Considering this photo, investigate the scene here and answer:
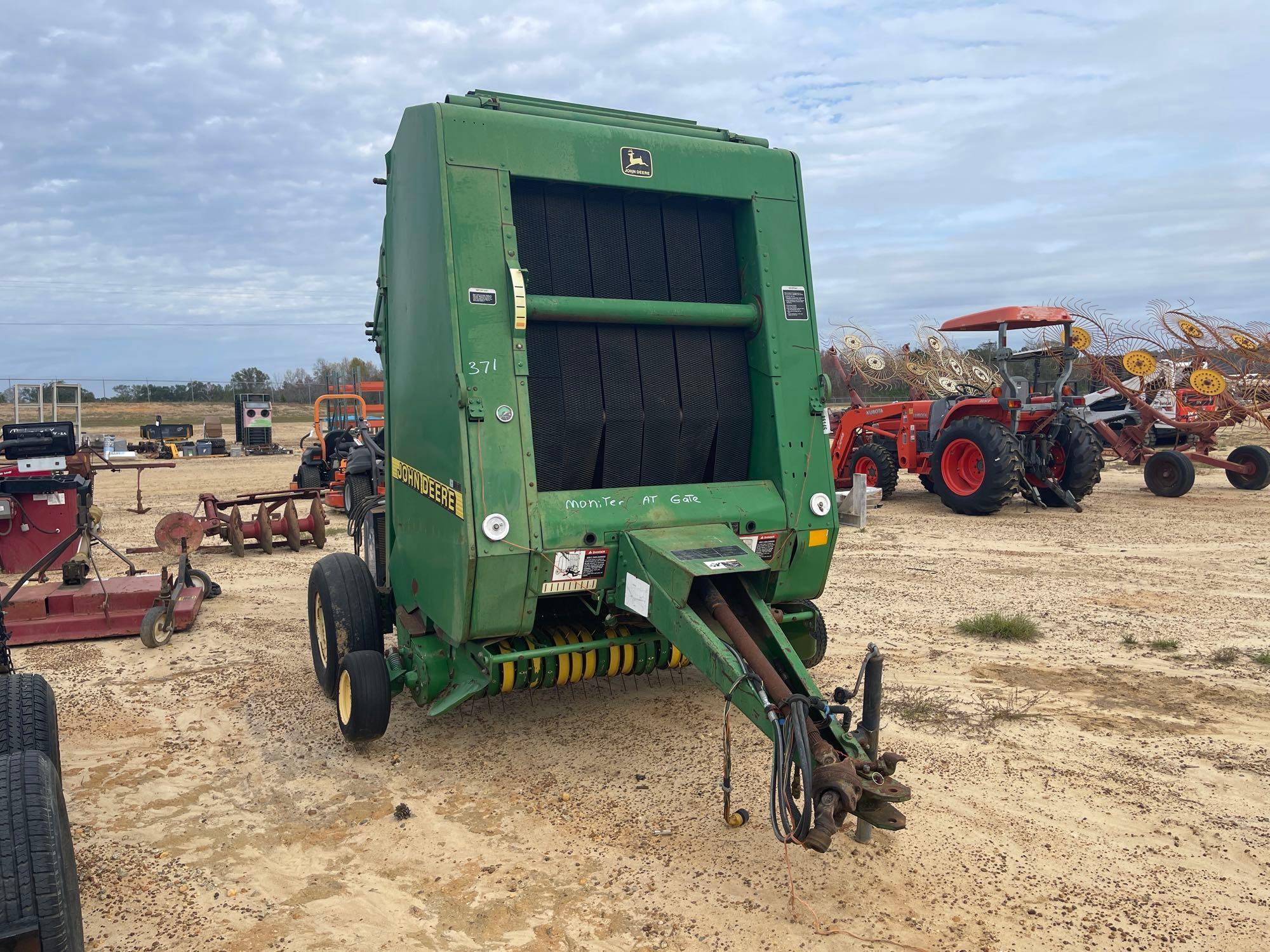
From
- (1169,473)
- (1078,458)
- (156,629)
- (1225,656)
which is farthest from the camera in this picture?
(1169,473)

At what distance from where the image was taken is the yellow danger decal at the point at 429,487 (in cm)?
395

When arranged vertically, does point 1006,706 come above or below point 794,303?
below

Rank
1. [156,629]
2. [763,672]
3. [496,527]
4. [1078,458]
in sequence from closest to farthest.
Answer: [763,672], [496,527], [156,629], [1078,458]

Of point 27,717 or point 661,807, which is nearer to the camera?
point 27,717

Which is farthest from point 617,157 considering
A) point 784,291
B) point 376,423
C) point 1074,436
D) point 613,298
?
point 376,423

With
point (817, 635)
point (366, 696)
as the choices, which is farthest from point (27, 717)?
point (817, 635)

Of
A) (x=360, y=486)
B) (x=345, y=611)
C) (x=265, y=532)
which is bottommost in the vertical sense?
(x=345, y=611)

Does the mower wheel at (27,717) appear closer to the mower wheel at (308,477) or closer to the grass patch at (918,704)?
the grass patch at (918,704)

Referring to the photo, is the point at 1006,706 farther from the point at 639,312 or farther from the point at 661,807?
the point at 639,312

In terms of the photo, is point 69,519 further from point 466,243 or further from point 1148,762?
point 1148,762

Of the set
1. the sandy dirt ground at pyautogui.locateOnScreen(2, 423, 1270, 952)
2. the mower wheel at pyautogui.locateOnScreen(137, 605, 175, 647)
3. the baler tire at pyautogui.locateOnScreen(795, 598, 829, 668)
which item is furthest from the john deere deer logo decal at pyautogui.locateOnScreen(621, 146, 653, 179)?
the mower wheel at pyautogui.locateOnScreen(137, 605, 175, 647)

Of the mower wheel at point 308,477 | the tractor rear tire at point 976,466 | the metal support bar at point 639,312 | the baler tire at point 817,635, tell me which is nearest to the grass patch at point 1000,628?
the baler tire at point 817,635

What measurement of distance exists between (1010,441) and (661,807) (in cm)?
959

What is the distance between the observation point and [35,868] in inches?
89.4
